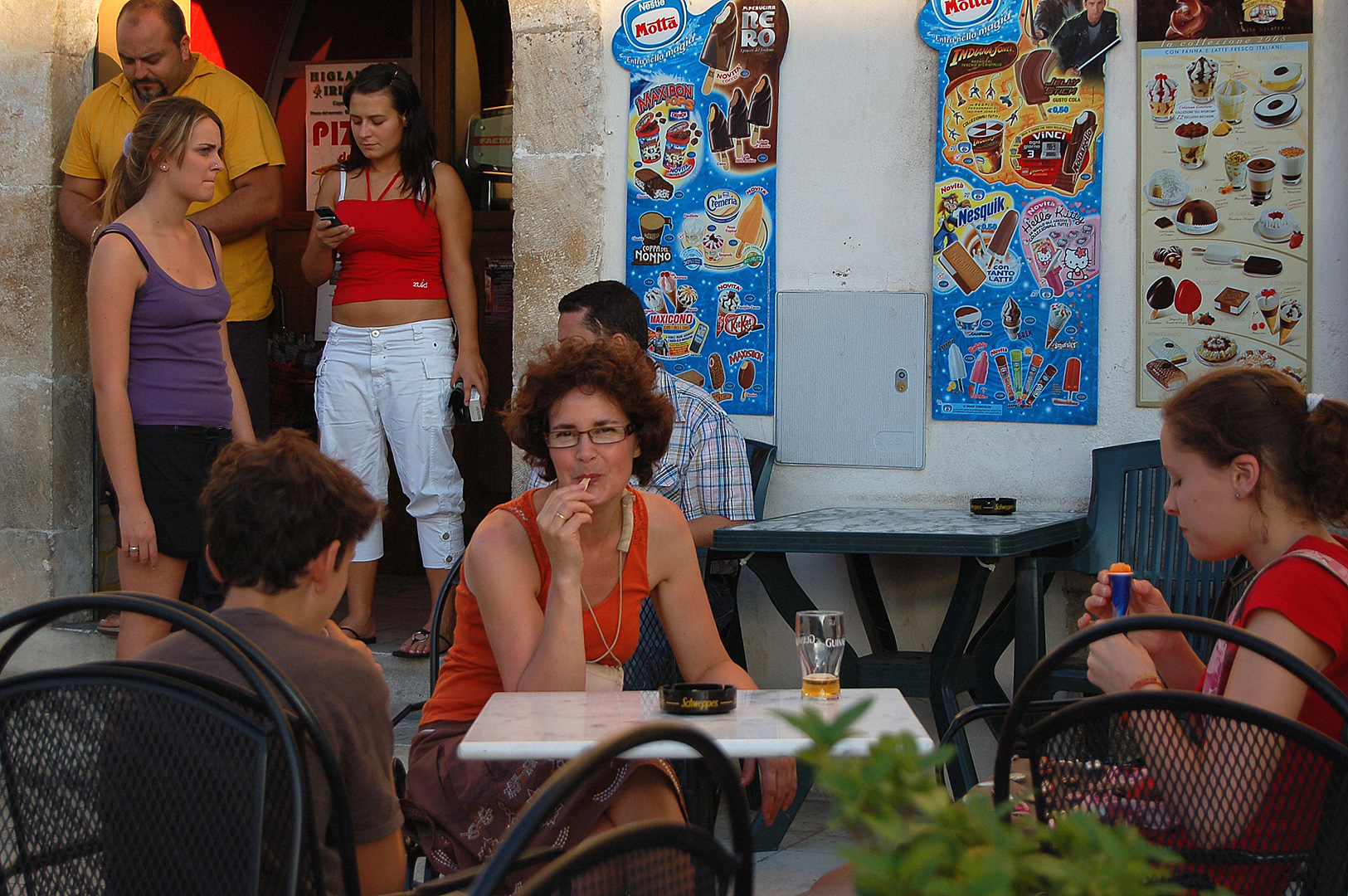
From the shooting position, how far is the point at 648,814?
2148 millimetres

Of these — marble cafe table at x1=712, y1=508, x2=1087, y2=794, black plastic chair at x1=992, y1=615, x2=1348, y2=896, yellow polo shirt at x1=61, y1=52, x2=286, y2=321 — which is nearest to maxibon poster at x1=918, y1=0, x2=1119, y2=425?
marble cafe table at x1=712, y1=508, x2=1087, y2=794

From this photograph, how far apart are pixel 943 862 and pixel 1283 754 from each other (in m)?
0.72

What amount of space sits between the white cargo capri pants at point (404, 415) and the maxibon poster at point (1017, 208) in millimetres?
1682

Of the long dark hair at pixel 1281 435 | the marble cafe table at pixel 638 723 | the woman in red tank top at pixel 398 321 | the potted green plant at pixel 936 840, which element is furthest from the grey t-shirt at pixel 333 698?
the woman in red tank top at pixel 398 321

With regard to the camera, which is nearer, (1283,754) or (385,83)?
(1283,754)

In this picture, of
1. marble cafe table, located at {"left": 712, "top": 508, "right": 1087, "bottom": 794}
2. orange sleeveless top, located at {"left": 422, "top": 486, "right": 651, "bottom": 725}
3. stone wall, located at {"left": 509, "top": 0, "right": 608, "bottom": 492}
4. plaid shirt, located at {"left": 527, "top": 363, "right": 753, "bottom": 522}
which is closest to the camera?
orange sleeveless top, located at {"left": 422, "top": 486, "right": 651, "bottom": 725}

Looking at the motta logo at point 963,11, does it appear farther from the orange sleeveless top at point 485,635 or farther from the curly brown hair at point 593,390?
the orange sleeveless top at point 485,635

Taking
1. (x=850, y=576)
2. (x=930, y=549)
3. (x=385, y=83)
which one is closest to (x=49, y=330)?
(x=385, y=83)

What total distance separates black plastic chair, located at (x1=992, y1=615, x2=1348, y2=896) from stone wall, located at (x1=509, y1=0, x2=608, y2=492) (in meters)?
3.03

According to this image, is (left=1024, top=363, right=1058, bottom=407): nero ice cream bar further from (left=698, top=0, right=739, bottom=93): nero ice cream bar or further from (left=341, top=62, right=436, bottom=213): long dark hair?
(left=341, top=62, right=436, bottom=213): long dark hair

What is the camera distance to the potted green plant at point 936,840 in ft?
2.60

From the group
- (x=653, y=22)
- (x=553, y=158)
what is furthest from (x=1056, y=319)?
(x=553, y=158)

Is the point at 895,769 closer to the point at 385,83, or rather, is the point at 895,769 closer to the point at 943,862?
the point at 943,862

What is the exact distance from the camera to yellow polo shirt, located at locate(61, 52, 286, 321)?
4645 mm
